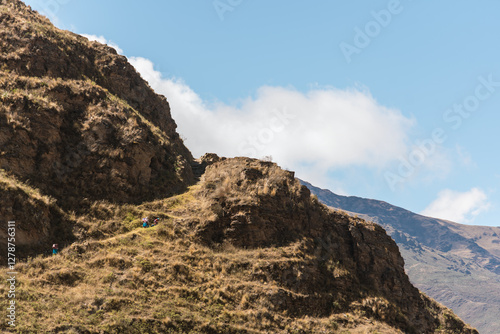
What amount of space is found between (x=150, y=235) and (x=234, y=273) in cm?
640

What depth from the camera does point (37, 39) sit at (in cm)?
3075

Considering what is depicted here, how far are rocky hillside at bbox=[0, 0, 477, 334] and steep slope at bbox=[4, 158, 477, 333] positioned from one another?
0.09m

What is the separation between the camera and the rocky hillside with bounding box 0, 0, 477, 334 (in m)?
19.9

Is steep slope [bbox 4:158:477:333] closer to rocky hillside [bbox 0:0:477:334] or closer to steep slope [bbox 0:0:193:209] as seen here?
rocky hillside [bbox 0:0:477:334]

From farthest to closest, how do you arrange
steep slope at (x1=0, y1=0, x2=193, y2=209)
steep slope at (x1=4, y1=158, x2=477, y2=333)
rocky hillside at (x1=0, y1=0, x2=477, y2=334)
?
steep slope at (x1=0, y1=0, x2=193, y2=209) → rocky hillside at (x1=0, y1=0, x2=477, y2=334) → steep slope at (x1=4, y1=158, x2=477, y2=333)

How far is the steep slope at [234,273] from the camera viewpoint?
19.1 m

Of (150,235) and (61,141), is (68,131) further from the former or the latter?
(150,235)

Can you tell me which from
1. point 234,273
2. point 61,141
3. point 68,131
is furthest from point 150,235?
point 68,131

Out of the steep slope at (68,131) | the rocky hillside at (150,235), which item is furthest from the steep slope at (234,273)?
the steep slope at (68,131)

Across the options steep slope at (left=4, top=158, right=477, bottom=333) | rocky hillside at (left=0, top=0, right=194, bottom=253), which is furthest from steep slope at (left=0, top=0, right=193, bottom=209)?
steep slope at (left=4, top=158, right=477, bottom=333)

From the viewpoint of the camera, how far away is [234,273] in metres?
23.9

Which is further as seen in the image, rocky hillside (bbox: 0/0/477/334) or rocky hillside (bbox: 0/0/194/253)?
rocky hillside (bbox: 0/0/194/253)

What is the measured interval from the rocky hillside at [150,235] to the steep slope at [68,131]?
94mm

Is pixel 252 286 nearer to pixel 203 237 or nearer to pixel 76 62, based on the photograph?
pixel 203 237
